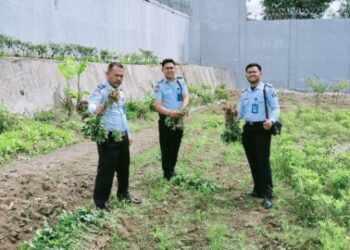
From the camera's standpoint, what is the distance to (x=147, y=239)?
530 cm

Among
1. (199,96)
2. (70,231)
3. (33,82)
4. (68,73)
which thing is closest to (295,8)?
(199,96)

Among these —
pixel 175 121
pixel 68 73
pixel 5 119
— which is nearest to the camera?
pixel 175 121

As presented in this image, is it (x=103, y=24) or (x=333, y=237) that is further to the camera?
(x=103, y=24)

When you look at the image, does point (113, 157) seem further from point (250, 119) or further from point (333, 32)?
point (333, 32)

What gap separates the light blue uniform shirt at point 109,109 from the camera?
5.79m

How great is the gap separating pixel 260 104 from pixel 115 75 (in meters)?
1.94

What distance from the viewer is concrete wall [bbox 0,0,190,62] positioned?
47.5ft

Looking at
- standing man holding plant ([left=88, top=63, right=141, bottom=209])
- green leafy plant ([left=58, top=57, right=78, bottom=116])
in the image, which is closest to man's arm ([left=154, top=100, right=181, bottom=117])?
standing man holding plant ([left=88, top=63, right=141, bottom=209])

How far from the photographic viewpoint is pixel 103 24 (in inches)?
766

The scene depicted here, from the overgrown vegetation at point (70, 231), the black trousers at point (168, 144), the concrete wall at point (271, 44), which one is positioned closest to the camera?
the overgrown vegetation at point (70, 231)

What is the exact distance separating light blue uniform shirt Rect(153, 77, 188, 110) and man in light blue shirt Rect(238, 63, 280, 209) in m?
1.02

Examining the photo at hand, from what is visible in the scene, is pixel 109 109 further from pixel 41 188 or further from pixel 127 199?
pixel 41 188

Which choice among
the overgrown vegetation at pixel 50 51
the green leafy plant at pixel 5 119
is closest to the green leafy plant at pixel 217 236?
the green leafy plant at pixel 5 119

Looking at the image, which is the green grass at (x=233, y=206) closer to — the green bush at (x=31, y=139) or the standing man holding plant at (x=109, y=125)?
the standing man holding plant at (x=109, y=125)
